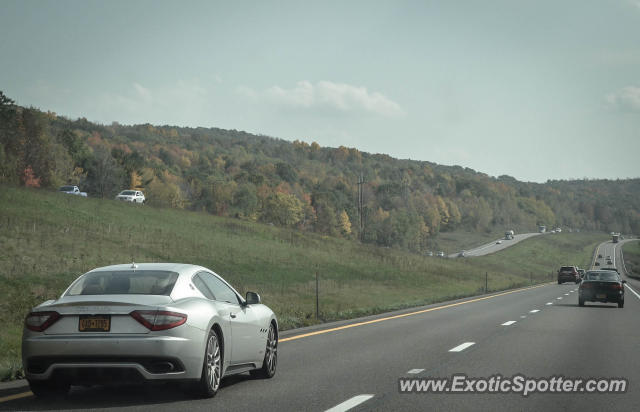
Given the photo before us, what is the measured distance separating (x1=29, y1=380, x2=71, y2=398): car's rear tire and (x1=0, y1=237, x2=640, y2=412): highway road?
0.34 feet

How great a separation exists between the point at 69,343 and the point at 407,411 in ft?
10.9

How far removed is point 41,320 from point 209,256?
53.0 meters

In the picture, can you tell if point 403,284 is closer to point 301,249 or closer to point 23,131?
point 301,249

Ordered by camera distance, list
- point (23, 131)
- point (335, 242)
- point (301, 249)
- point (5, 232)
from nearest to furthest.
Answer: point (5, 232) < point (301, 249) < point (335, 242) < point (23, 131)

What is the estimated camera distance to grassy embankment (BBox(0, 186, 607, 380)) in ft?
134

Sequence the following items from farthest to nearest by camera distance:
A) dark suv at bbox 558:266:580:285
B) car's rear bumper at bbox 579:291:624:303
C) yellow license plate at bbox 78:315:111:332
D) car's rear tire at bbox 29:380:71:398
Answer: dark suv at bbox 558:266:580:285, car's rear bumper at bbox 579:291:624:303, car's rear tire at bbox 29:380:71:398, yellow license plate at bbox 78:315:111:332

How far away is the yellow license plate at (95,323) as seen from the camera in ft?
26.0

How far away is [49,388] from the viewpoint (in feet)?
27.5

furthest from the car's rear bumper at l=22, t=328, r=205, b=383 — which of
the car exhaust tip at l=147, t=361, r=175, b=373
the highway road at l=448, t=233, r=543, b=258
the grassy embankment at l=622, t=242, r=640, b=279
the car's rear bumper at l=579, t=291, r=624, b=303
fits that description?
the highway road at l=448, t=233, r=543, b=258

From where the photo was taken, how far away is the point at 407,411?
25.7 ft

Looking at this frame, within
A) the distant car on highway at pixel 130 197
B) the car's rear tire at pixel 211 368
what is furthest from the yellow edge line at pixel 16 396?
the distant car on highway at pixel 130 197

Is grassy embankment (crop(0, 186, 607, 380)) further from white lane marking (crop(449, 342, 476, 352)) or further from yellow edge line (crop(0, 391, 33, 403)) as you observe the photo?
yellow edge line (crop(0, 391, 33, 403))

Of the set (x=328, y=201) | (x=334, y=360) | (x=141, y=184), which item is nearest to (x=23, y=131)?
(x=141, y=184)

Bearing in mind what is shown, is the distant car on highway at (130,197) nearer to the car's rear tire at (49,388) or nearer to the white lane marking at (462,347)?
the white lane marking at (462,347)
